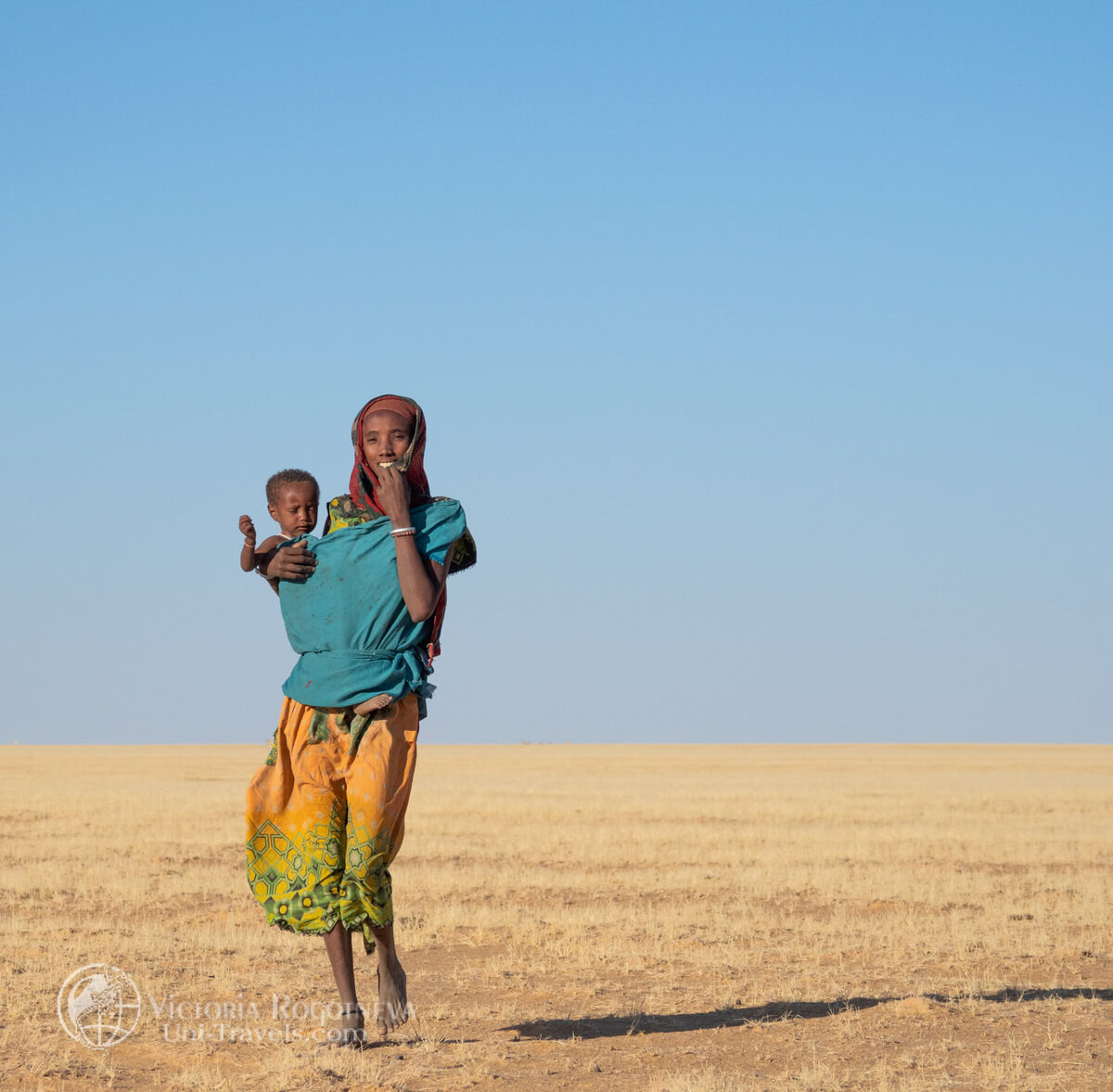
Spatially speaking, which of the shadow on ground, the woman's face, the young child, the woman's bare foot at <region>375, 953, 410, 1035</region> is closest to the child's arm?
the young child

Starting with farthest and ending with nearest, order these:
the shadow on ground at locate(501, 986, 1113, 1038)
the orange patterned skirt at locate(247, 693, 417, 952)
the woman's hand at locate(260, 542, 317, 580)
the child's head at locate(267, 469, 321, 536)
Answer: the shadow on ground at locate(501, 986, 1113, 1038) < the child's head at locate(267, 469, 321, 536) < the woman's hand at locate(260, 542, 317, 580) < the orange patterned skirt at locate(247, 693, 417, 952)

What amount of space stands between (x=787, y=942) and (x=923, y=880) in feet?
17.0

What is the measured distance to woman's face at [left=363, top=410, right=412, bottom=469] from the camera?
586 centimetres

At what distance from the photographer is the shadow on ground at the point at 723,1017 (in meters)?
6.65

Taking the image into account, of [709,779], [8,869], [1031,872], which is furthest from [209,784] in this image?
[1031,872]

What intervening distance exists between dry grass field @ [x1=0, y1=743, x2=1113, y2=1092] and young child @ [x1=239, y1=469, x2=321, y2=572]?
2114mm

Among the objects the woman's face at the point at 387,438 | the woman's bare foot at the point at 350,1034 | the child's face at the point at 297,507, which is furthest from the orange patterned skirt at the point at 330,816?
the woman's face at the point at 387,438

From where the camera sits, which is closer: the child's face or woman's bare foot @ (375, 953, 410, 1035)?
woman's bare foot @ (375, 953, 410, 1035)

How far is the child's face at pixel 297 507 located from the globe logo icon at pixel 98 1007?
2.35 meters

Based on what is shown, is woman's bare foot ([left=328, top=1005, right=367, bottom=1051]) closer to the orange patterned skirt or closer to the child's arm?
the orange patterned skirt

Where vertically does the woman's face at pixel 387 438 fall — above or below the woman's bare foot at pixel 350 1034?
above

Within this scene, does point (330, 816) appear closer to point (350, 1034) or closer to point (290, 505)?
point (350, 1034)

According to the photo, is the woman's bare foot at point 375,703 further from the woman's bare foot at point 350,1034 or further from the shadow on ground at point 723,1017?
the shadow on ground at point 723,1017

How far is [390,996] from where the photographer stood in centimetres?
583
